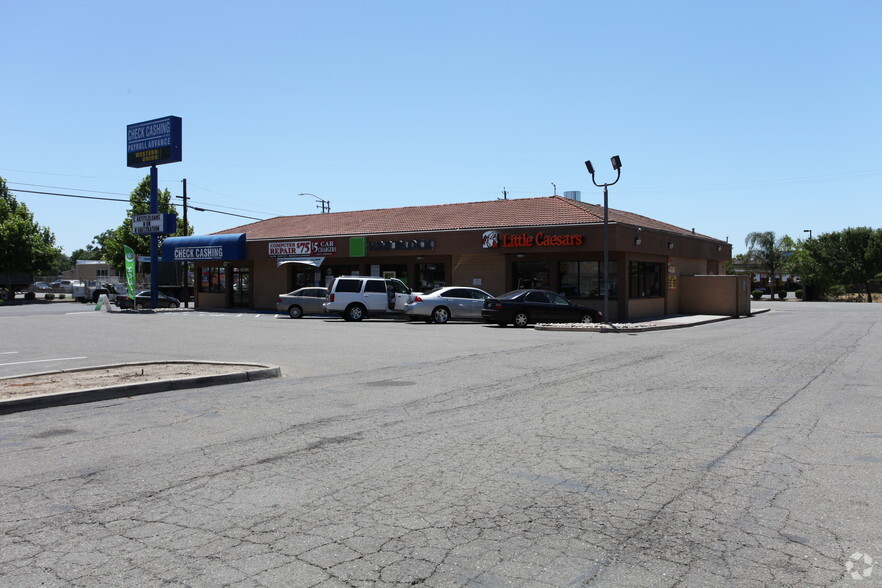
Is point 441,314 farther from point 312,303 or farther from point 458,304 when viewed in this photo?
point 312,303

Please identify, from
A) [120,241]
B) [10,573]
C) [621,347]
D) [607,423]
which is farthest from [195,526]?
[120,241]

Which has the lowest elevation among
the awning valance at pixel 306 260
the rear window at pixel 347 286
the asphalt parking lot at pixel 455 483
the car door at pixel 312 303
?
the asphalt parking lot at pixel 455 483

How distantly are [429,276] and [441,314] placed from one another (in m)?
6.11

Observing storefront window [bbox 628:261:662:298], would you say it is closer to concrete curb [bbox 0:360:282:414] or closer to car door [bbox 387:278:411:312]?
car door [bbox 387:278:411:312]

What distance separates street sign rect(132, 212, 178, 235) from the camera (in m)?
39.5

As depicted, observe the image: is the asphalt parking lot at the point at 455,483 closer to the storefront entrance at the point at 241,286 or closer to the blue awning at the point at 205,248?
the blue awning at the point at 205,248

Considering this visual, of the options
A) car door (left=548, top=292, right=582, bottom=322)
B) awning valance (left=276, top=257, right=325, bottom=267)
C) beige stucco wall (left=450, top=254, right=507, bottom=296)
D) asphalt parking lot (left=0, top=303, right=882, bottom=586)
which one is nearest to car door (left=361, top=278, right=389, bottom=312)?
beige stucco wall (left=450, top=254, right=507, bottom=296)

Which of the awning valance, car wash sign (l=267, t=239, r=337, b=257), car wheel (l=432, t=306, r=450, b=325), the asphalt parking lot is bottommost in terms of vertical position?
the asphalt parking lot

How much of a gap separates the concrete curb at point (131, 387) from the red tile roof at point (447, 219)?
65.2 feet

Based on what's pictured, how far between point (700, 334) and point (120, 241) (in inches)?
2301

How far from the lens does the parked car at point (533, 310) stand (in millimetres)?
25438

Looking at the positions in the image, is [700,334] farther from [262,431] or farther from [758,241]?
[758,241]

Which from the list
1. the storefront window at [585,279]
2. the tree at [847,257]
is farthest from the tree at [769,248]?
the storefront window at [585,279]

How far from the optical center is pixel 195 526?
4.54 m
